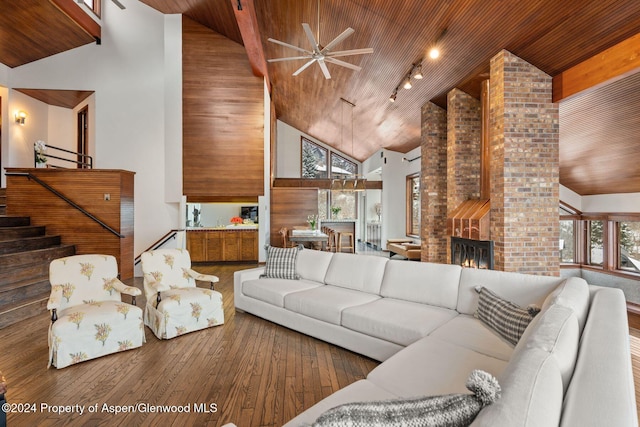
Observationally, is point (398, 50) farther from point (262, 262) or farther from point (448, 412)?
point (262, 262)

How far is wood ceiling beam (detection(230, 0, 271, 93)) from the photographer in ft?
16.5

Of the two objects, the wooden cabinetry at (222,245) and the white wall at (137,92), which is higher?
the white wall at (137,92)

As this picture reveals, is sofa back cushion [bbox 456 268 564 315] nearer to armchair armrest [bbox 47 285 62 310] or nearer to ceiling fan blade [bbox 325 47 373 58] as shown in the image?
ceiling fan blade [bbox 325 47 373 58]

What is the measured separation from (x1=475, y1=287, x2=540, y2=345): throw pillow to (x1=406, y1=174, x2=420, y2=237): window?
23.7ft

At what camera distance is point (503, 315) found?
223 centimetres

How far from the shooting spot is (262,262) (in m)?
7.96

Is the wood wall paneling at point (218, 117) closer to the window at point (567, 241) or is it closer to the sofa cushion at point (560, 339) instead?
the window at point (567, 241)

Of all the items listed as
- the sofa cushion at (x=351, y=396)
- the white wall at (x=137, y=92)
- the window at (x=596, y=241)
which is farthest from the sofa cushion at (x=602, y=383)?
the white wall at (x=137, y=92)

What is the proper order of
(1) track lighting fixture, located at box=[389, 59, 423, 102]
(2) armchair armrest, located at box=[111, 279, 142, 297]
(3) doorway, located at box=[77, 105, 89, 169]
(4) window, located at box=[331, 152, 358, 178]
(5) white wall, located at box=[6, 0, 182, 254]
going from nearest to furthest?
(2) armchair armrest, located at box=[111, 279, 142, 297], (1) track lighting fixture, located at box=[389, 59, 423, 102], (5) white wall, located at box=[6, 0, 182, 254], (3) doorway, located at box=[77, 105, 89, 169], (4) window, located at box=[331, 152, 358, 178]

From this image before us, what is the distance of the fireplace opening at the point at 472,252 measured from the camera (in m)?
4.19

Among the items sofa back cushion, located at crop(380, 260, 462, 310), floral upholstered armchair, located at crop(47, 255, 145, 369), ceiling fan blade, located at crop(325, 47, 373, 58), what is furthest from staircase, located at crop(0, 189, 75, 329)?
ceiling fan blade, located at crop(325, 47, 373, 58)

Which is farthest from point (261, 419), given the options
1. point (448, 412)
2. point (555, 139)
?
point (555, 139)

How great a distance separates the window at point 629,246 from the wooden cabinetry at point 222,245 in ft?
23.8

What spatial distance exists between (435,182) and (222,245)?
5.06 metres
